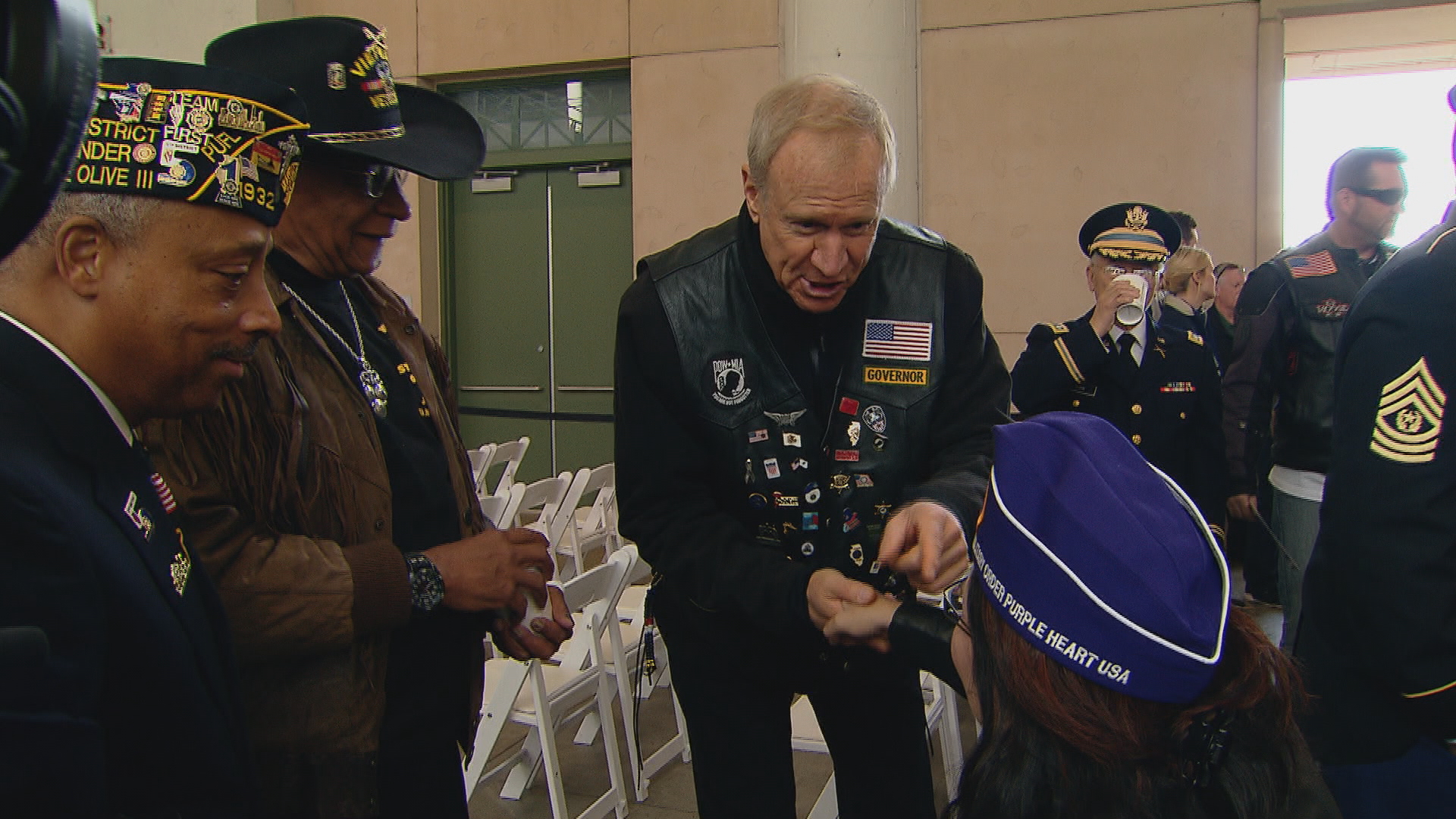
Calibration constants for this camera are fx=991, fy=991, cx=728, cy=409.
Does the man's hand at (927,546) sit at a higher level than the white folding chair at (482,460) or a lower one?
higher

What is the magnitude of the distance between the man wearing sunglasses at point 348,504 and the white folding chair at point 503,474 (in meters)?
2.33

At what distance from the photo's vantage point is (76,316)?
0.98 meters

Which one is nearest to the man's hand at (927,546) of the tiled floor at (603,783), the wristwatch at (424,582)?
the wristwatch at (424,582)

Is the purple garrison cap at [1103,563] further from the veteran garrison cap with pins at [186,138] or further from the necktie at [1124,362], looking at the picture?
the necktie at [1124,362]

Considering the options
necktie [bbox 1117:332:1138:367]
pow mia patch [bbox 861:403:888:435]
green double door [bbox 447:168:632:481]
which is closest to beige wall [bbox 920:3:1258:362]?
green double door [bbox 447:168:632:481]

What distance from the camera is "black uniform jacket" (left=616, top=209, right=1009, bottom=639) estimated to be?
181 centimetres

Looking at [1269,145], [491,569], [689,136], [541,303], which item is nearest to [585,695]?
[491,569]

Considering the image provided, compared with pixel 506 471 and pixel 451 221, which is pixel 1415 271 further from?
pixel 451 221

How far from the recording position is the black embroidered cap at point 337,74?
145cm

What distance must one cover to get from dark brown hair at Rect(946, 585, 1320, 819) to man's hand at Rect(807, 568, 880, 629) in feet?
1.59

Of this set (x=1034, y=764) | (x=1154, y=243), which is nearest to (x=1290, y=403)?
(x=1154, y=243)

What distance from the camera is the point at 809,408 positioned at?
1854 mm

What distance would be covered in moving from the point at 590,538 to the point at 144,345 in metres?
4.64

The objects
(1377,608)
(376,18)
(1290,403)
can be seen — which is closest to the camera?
(1377,608)
